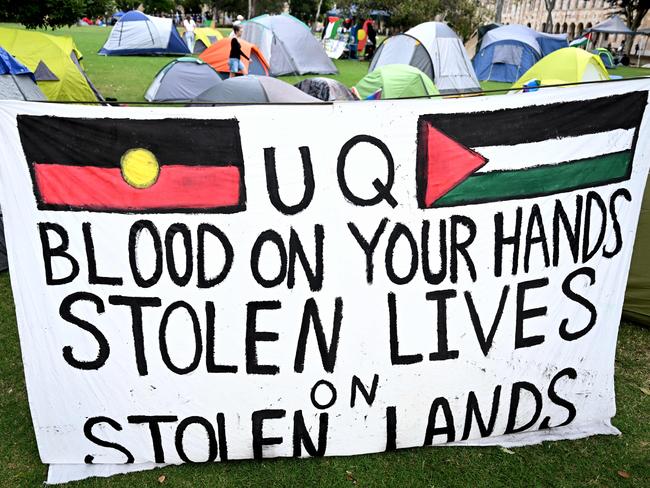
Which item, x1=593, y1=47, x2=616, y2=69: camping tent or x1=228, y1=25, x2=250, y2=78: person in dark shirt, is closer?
x1=228, y1=25, x2=250, y2=78: person in dark shirt

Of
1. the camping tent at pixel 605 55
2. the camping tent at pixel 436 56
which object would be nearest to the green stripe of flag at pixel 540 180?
the camping tent at pixel 436 56

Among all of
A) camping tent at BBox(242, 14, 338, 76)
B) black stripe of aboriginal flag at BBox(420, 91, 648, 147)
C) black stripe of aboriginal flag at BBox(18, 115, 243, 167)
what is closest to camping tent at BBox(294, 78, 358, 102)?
camping tent at BBox(242, 14, 338, 76)

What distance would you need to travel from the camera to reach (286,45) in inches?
785

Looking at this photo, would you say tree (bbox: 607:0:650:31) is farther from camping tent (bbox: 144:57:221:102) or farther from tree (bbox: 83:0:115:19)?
tree (bbox: 83:0:115:19)

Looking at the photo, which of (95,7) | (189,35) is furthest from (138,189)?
(189,35)

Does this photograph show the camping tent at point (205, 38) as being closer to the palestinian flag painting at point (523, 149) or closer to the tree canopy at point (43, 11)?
the tree canopy at point (43, 11)

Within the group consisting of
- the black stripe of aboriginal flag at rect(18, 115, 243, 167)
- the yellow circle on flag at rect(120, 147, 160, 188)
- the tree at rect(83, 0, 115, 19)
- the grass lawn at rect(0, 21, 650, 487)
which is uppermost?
the tree at rect(83, 0, 115, 19)

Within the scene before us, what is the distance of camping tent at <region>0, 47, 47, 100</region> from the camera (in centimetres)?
760

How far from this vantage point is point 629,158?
3.17 meters

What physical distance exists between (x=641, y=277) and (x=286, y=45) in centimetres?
1736

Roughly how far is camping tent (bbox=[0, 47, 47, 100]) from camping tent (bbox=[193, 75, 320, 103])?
9.13 feet

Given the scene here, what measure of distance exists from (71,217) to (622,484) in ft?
10.7

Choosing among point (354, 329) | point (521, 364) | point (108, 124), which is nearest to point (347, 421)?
point (354, 329)

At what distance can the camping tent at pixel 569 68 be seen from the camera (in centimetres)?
1154
